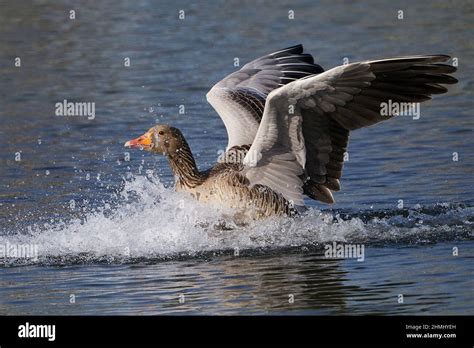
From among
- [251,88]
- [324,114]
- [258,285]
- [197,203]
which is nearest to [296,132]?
[324,114]

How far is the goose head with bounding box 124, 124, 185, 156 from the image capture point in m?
11.7

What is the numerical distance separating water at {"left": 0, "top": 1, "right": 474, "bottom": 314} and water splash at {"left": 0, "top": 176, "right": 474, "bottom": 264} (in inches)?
0.8

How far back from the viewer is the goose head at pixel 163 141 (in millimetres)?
11688

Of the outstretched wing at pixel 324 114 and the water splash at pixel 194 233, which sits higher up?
the outstretched wing at pixel 324 114

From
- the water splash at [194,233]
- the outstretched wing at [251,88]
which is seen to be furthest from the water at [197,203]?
the outstretched wing at [251,88]

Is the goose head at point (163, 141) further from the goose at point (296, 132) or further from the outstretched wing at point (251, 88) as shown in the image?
the outstretched wing at point (251, 88)

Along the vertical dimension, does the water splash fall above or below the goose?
below

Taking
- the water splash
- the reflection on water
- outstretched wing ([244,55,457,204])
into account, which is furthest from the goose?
the reflection on water

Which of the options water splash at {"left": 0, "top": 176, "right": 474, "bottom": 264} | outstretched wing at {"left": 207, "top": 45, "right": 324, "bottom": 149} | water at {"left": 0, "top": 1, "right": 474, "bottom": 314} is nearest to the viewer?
water at {"left": 0, "top": 1, "right": 474, "bottom": 314}

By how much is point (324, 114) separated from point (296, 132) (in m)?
0.33

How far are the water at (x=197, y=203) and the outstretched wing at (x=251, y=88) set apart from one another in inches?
41.6

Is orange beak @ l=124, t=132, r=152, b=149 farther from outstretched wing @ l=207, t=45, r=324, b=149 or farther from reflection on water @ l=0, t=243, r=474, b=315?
reflection on water @ l=0, t=243, r=474, b=315
